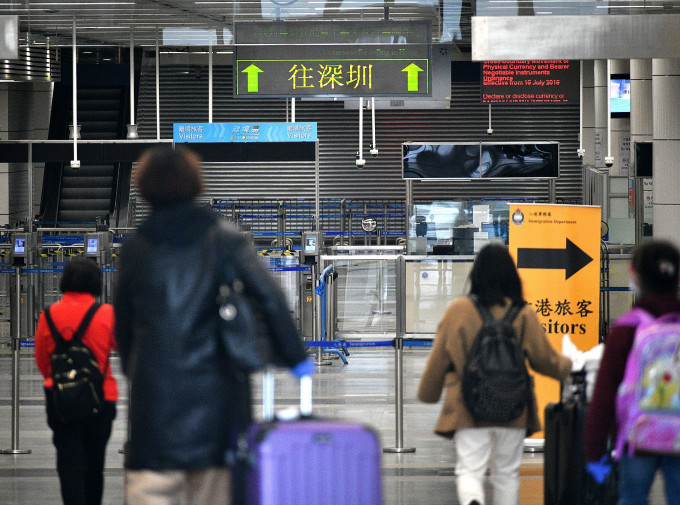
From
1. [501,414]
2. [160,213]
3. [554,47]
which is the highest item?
[554,47]

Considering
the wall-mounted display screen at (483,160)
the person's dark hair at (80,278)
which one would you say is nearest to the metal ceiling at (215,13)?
the wall-mounted display screen at (483,160)

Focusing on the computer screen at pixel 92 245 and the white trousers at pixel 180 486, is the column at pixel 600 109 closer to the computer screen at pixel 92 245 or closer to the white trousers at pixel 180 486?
the computer screen at pixel 92 245

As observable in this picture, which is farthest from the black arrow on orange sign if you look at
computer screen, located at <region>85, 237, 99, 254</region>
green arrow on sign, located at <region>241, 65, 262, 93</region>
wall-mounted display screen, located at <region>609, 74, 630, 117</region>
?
wall-mounted display screen, located at <region>609, 74, 630, 117</region>

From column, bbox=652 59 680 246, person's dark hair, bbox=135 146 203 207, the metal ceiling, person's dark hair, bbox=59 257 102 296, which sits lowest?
person's dark hair, bbox=59 257 102 296

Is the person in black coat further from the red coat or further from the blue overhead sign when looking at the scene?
the blue overhead sign

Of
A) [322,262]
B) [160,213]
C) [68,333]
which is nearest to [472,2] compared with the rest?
[322,262]

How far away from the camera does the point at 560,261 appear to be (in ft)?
22.1

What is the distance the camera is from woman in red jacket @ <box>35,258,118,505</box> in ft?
15.3

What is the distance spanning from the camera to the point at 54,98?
74.3ft

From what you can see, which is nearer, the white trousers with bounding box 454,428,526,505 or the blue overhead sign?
the white trousers with bounding box 454,428,526,505

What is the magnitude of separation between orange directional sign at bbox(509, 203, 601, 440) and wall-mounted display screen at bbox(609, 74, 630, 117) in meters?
12.3

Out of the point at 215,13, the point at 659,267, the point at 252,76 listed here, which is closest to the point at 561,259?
the point at 659,267

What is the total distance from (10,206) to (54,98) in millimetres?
2651

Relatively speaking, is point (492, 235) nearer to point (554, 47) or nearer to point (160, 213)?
point (554, 47)
